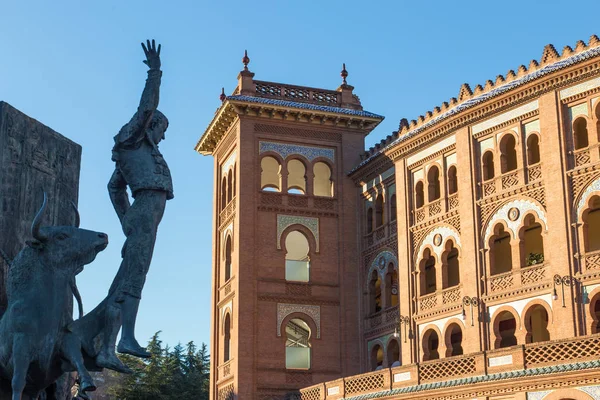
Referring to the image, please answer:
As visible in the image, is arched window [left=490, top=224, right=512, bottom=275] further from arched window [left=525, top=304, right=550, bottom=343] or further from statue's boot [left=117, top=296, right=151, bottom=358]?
statue's boot [left=117, top=296, right=151, bottom=358]

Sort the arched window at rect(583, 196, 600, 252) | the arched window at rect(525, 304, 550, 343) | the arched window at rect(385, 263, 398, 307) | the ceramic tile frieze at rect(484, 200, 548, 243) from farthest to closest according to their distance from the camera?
the arched window at rect(385, 263, 398, 307), the arched window at rect(525, 304, 550, 343), the ceramic tile frieze at rect(484, 200, 548, 243), the arched window at rect(583, 196, 600, 252)

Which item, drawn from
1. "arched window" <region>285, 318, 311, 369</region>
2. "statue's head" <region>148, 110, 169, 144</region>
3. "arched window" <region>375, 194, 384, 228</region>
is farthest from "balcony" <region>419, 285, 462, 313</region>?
"statue's head" <region>148, 110, 169, 144</region>

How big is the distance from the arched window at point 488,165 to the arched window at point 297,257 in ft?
32.8

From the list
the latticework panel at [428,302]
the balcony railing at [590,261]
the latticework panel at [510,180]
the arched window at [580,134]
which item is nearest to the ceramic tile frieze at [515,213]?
the latticework panel at [510,180]

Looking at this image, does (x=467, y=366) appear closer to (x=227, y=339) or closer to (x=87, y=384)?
(x=227, y=339)

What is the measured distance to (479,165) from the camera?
115ft

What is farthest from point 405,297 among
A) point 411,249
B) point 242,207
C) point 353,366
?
point 242,207

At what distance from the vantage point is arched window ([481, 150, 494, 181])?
3488cm

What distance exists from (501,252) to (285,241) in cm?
1100

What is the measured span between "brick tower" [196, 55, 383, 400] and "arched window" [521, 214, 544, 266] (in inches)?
387

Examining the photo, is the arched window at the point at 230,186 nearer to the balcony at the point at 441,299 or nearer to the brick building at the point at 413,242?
the brick building at the point at 413,242

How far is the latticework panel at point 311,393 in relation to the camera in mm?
35409

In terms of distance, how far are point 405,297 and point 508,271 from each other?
5.37 m

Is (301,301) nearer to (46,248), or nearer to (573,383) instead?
(573,383)
